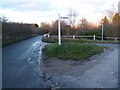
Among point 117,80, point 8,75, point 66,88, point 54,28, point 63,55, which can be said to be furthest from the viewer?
point 54,28

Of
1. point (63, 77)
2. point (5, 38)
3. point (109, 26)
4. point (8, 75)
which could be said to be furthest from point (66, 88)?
point (109, 26)

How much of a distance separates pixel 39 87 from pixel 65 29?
29669 millimetres

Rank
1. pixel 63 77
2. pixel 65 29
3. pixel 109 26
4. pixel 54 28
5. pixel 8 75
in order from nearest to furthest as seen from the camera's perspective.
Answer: pixel 63 77 < pixel 8 75 < pixel 109 26 < pixel 65 29 < pixel 54 28

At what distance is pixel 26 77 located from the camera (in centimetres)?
675

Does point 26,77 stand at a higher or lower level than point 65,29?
lower

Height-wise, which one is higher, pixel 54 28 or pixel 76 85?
pixel 54 28

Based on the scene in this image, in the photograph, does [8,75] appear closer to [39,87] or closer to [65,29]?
[39,87]

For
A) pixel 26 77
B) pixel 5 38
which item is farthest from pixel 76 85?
pixel 5 38

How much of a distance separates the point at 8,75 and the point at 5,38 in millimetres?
18267

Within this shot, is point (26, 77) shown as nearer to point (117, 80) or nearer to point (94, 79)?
point (94, 79)

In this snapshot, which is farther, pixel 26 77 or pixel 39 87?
pixel 26 77

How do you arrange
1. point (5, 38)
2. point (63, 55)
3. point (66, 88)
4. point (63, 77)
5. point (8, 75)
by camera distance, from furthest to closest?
point (5, 38)
point (63, 55)
point (8, 75)
point (63, 77)
point (66, 88)

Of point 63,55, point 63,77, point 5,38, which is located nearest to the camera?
point 63,77

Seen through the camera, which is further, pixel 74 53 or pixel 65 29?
pixel 65 29
